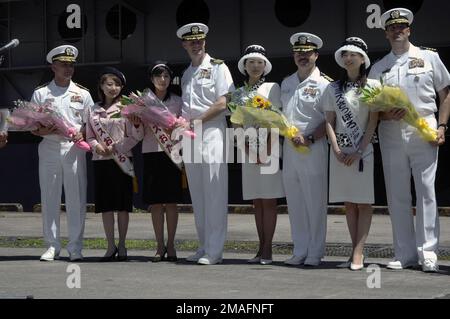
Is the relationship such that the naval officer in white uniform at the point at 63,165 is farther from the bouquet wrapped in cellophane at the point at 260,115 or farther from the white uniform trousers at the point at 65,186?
the bouquet wrapped in cellophane at the point at 260,115

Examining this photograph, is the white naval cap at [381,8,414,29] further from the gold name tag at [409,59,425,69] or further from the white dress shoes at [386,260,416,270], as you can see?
the white dress shoes at [386,260,416,270]

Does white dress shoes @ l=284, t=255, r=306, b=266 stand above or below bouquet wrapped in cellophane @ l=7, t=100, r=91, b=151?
below

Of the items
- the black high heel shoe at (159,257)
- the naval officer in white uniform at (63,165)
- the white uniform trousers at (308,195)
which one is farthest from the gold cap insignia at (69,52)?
the white uniform trousers at (308,195)

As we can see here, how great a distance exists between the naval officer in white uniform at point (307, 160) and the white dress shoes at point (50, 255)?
2.54m

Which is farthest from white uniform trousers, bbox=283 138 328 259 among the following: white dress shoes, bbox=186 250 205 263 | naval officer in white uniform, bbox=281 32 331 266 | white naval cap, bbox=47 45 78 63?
white naval cap, bbox=47 45 78 63

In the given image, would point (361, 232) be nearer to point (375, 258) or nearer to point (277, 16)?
point (375, 258)

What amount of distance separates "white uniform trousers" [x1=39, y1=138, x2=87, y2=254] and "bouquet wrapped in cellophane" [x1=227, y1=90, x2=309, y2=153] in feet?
6.24

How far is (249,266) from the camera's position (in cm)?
936

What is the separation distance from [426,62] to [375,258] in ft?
7.99

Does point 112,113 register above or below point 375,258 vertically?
above

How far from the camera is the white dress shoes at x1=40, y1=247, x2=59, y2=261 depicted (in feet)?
33.0

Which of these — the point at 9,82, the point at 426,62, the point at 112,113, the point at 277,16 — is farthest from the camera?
the point at 9,82

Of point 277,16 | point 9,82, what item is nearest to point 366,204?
point 277,16

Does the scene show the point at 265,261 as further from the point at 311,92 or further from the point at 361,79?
the point at 361,79
